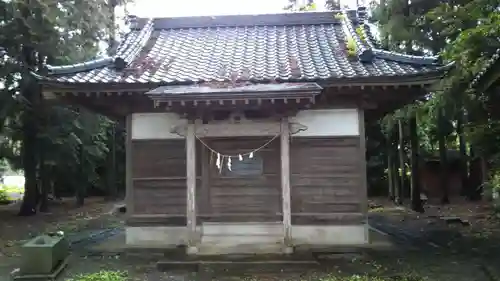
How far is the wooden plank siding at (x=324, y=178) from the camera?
33.4ft

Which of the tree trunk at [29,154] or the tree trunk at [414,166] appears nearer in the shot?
the tree trunk at [29,154]

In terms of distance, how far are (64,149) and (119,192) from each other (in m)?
13.0

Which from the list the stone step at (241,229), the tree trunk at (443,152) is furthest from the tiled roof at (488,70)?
the tree trunk at (443,152)

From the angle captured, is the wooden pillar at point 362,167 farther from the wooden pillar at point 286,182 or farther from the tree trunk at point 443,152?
the tree trunk at point 443,152

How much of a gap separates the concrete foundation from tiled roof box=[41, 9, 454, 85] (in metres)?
3.27

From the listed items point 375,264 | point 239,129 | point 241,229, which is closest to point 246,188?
point 241,229

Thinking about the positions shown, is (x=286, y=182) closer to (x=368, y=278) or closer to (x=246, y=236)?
(x=246, y=236)

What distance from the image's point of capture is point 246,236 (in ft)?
33.7

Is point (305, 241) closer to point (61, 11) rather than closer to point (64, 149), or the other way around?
point (64, 149)

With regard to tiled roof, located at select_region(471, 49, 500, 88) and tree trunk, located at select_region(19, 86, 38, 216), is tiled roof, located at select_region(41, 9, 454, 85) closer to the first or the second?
tiled roof, located at select_region(471, 49, 500, 88)

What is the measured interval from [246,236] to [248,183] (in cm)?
118

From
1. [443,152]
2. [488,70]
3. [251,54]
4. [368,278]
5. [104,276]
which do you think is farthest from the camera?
[443,152]

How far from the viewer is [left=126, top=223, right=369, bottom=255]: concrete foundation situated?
10.0 metres

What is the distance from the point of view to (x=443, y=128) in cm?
1911
